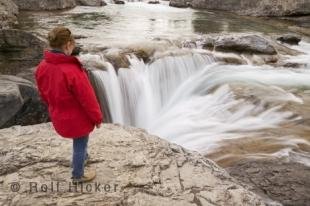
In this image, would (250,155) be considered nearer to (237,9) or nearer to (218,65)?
(218,65)

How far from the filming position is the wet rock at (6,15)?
16.2 metres

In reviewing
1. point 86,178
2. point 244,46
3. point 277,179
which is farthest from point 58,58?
point 244,46

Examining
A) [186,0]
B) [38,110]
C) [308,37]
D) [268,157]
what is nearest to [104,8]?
[186,0]

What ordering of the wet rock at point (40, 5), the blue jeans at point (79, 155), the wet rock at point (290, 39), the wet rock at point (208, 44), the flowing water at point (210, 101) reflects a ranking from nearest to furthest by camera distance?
the blue jeans at point (79, 155)
the flowing water at point (210, 101)
the wet rock at point (208, 44)
the wet rock at point (290, 39)
the wet rock at point (40, 5)

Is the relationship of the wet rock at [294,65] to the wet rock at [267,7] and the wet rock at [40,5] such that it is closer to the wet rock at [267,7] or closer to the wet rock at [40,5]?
the wet rock at [267,7]

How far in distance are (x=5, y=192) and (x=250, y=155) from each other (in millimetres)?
4091

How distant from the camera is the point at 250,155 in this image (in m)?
7.30

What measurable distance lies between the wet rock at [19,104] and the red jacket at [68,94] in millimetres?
3134

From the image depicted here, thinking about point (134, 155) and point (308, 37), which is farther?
point (308, 37)

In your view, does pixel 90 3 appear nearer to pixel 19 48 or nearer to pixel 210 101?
pixel 19 48

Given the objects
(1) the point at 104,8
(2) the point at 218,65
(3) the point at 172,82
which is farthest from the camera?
(1) the point at 104,8

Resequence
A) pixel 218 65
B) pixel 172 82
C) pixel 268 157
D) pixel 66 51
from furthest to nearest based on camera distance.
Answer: pixel 218 65 < pixel 172 82 < pixel 268 157 < pixel 66 51

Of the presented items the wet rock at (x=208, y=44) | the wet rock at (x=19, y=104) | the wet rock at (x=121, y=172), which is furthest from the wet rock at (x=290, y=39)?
the wet rock at (x=121, y=172)

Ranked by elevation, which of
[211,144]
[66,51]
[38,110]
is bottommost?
[211,144]
